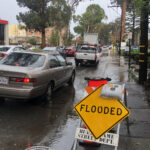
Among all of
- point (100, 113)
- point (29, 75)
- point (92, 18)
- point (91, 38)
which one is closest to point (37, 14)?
point (91, 38)

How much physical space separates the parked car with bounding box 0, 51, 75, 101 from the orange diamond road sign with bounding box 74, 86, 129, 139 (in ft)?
9.47

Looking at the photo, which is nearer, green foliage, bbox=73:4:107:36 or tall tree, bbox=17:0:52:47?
tall tree, bbox=17:0:52:47

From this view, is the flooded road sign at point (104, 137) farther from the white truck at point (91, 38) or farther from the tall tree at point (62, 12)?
the white truck at point (91, 38)

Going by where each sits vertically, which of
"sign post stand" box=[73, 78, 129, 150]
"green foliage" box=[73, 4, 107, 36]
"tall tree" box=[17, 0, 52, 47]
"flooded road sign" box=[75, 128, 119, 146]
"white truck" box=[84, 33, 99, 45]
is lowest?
"flooded road sign" box=[75, 128, 119, 146]

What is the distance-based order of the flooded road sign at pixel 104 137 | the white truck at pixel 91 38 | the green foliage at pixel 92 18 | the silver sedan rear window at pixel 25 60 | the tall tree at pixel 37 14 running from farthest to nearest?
1. the green foliage at pixel 92 18
2. the white truck at pixel 91 38
3. the tall tree at pixel 37 14
4. the silver sedan rear window at pixel 25 60
5. the flooded road sign at pixel 104 137

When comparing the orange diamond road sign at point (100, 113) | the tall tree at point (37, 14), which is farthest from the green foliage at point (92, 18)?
the orange diamond road sign at point (100, 113)

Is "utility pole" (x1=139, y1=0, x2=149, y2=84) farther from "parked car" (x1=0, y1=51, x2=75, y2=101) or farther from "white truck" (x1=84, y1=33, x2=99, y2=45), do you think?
"white truck" (x1=84, y1=33, x2=99, y2=45)

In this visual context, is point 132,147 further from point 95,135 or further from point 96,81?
point 96,81

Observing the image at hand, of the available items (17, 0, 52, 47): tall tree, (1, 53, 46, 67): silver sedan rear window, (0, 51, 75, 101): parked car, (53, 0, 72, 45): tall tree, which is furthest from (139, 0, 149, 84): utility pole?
(53, 0, 72, 45): tall tree

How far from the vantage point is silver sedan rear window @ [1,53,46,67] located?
24.9 ft

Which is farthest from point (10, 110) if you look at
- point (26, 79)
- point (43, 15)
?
point (43, 15)

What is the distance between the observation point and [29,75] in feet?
22.2

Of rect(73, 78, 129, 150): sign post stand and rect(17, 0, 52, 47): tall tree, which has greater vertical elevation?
rect(17, 0, 52, 47): tall tree

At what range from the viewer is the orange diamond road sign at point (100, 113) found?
4004 millimetres
